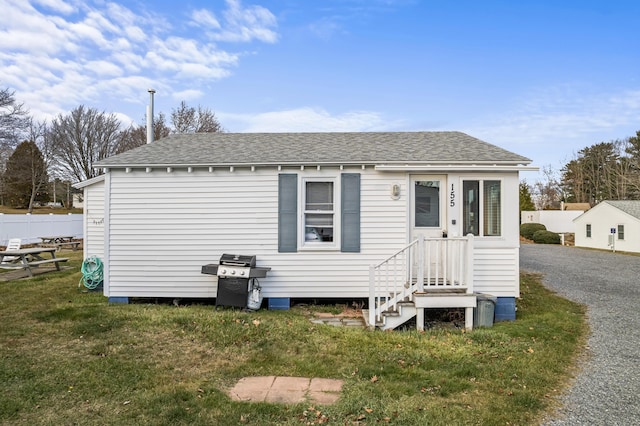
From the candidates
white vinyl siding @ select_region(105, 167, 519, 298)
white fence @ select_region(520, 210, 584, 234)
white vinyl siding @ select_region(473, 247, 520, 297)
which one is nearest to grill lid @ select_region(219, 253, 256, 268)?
white vinyl siding @ select_region(105, 167, 519, 298)

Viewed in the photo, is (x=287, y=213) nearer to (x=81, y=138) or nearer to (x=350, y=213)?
(x=350, y=213)

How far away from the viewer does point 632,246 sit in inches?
868

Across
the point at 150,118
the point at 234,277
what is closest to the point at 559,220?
the point at 150,118

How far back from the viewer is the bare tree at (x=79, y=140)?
101 feet

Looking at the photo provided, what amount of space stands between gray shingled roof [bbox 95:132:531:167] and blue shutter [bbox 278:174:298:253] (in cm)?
40

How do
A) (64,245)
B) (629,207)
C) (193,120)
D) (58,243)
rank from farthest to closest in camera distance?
1. (193,120)
2. (629,207)
3. (58,243)
4. (64,245)

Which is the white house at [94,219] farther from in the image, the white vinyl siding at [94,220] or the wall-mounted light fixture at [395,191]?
the wall-mounted light fixture at [395,191]

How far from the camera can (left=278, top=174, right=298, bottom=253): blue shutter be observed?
7316 mm

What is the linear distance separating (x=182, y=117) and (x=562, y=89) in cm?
2698

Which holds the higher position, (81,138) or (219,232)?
(81,138)

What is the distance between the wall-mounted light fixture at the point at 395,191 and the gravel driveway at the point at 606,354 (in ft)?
12.5

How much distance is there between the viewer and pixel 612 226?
928 inches

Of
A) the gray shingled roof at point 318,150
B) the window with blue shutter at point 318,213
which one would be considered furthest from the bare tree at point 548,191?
the window with blue shutter at point 318,213

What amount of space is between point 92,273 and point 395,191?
23.2ft
